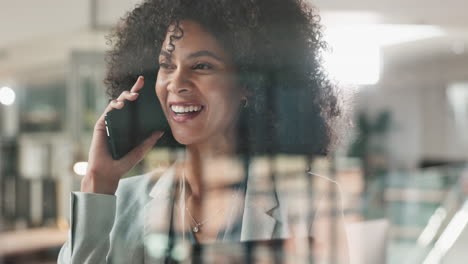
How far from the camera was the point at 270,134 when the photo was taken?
1.12 metres

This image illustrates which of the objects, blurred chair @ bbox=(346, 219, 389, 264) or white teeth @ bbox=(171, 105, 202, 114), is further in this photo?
blurred chair @ bbox=(346, 219, 389, 264)

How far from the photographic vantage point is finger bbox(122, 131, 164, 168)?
107 cm

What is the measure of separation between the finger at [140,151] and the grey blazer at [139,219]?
4 cm

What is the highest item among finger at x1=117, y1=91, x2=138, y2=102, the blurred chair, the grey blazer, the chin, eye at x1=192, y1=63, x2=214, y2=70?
eye at x1=192, y1=63, x2=214, y2=70

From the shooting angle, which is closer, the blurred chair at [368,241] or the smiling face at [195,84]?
the smiling face at [195,84]

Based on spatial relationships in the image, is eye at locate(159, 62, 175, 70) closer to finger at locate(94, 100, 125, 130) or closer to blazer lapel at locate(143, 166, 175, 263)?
finger at locate(94, 100, 125, 130)

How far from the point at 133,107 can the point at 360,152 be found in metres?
0.57

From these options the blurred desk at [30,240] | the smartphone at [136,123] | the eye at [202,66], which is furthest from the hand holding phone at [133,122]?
the blurred desk at [30,240]

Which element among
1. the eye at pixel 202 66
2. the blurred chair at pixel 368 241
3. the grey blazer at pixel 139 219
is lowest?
the blurred chair at pixel 368 241

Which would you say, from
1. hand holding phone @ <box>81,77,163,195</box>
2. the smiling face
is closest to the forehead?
the smiling face

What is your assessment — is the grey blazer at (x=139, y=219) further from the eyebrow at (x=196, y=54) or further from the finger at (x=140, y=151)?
the eyebrow at (x=196, y=54)

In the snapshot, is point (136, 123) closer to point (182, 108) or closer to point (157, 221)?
point (182, 108)

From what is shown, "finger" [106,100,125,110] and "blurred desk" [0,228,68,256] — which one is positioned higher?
"finger" [106,100,125,110]

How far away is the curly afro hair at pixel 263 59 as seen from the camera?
104 cm
